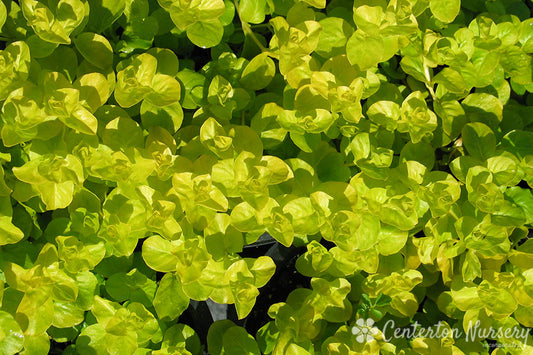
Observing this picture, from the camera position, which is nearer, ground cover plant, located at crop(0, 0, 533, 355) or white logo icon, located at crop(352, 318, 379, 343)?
ground cover plant, located at crop(0, 0, 533, 355)

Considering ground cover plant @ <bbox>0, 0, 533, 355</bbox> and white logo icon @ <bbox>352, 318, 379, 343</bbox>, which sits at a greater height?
ground cover plant @ <bbox>0, 0, 533, 355</bbox>

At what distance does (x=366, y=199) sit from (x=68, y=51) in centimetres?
84

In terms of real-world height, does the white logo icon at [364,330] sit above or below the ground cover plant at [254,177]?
below

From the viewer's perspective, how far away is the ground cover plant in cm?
116

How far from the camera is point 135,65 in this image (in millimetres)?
1188

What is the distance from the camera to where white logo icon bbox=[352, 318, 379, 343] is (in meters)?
1.34

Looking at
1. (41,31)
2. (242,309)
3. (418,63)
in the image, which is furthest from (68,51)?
(418,63)

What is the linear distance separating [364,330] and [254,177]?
1.83 ft

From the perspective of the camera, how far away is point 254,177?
1131 millimetres

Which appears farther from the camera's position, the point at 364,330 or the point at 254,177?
the point at 364,330

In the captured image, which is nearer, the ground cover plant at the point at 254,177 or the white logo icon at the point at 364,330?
the ground cover plant at the point at 254,177

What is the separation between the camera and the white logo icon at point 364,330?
1.34m

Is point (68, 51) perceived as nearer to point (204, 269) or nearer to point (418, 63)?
point (204, 269)

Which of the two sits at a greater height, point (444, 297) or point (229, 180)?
point (229, 180)
